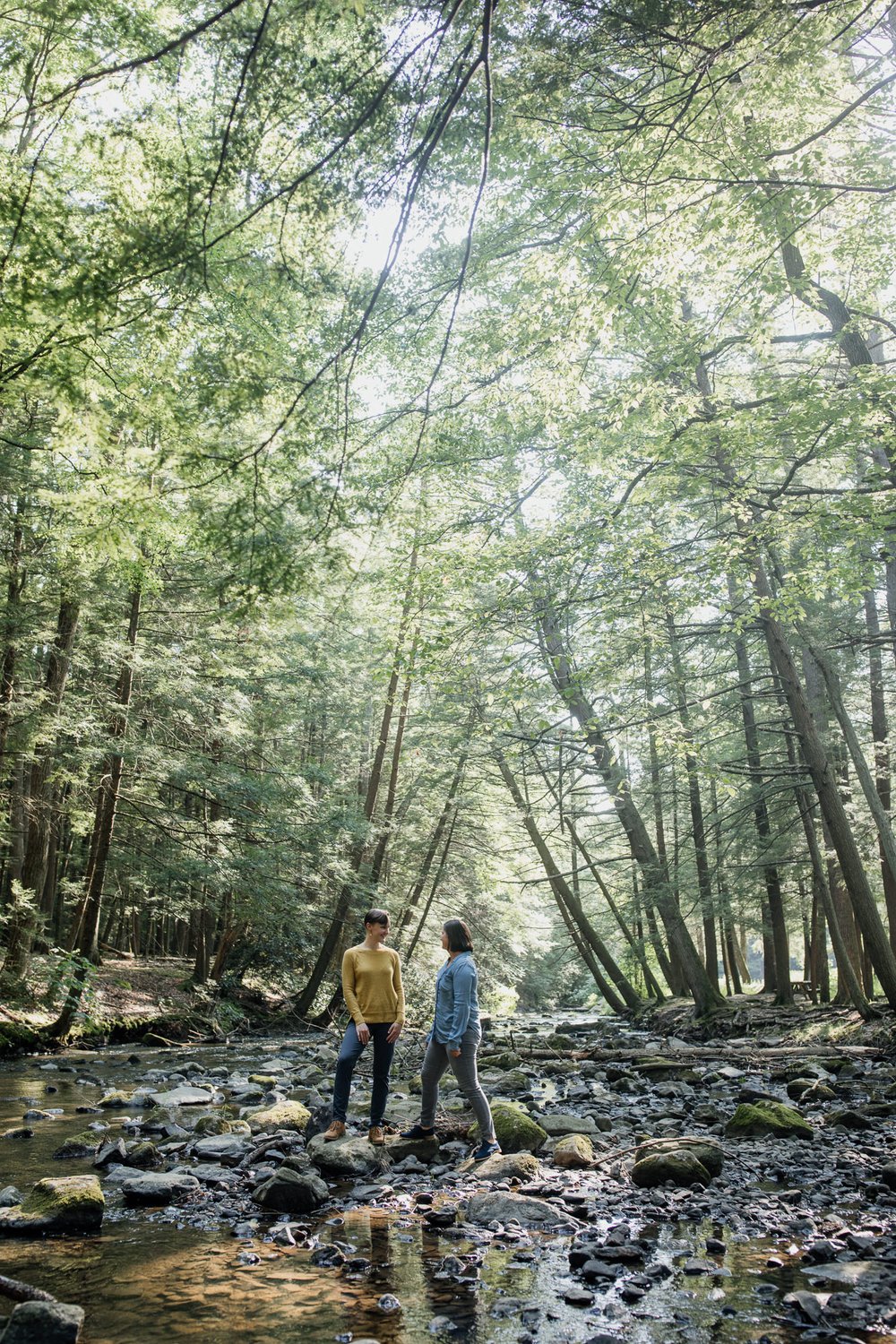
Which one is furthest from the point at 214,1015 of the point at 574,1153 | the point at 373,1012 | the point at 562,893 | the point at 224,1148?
the point at 574,1153

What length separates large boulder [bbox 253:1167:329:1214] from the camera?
541 cm

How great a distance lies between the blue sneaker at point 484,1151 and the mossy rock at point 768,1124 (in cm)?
245

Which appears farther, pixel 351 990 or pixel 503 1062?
pixel 503 1062

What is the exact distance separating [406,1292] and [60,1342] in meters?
1.56

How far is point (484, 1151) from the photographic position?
6586mm

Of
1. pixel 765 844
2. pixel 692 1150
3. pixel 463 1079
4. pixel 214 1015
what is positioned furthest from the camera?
pixel 765 844

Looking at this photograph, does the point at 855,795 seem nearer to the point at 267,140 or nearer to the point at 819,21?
the point at 819,21

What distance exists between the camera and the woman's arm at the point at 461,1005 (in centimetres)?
690

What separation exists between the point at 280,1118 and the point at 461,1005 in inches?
105

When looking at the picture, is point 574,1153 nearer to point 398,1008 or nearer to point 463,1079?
point 463,1079

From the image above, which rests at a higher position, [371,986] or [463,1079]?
[371,986]

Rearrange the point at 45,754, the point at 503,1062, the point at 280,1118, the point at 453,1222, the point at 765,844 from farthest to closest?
the point at 765,844 → the point at 45,754 → the point at 503,1062 → the point at 280,1118 → the point at 453,1222

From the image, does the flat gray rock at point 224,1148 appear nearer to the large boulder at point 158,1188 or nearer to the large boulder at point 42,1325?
the large boulder at point 158,1188

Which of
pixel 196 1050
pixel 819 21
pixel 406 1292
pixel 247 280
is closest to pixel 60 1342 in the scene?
pixel 406 1292
